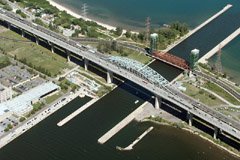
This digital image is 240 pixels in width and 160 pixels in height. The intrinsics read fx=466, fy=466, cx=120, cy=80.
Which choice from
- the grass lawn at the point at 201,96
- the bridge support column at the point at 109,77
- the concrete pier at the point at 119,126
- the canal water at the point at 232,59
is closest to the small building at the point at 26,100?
the bridge support column at the point at 109,77

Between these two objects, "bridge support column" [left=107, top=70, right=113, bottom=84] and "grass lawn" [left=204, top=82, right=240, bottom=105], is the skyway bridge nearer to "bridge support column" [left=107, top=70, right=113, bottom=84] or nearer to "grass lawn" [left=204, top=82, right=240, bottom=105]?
"bridge support column" [left=107, top=70, right=113, bottom=84]

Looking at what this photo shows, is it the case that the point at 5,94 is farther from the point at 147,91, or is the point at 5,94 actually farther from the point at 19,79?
the point at 147,91

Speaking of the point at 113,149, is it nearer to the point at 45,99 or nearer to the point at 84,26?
the point at 45,99

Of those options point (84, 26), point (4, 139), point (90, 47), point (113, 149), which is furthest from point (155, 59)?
point (4, 139)

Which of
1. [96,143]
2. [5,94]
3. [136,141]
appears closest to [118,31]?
[5,94]

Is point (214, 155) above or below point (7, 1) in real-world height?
below

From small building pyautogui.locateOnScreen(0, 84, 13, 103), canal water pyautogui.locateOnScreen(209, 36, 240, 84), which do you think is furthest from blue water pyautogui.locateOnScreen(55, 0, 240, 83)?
small building pyautogui.locateOnScreen(0, 84, 13, 103)
